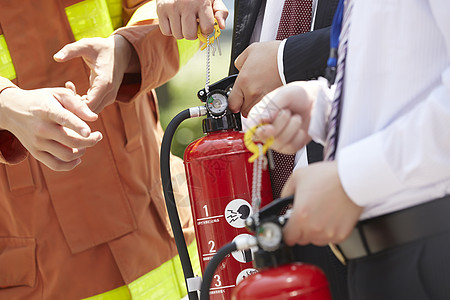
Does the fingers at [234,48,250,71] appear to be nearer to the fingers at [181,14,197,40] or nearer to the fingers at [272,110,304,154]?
the fingers at [181,14,197,40]

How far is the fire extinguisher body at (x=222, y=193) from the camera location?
3.86 feet

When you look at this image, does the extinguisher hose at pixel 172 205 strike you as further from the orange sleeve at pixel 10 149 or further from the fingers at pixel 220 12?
the orange sleeve at pixel 10 149

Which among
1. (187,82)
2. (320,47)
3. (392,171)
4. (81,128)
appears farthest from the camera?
(187,82)

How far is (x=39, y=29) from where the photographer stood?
1.61 metres

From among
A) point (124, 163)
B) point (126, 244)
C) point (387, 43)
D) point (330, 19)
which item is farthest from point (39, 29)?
point (387, 43)

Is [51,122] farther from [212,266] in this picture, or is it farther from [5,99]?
[212,266]

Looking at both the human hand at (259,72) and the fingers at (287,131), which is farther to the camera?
the human hand at (259,72)

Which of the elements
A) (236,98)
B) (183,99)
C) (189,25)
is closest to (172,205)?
(236,98)

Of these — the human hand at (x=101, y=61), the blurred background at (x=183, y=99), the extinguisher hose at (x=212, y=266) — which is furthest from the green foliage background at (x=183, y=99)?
the extinguisher hose at (x=212, y=266)

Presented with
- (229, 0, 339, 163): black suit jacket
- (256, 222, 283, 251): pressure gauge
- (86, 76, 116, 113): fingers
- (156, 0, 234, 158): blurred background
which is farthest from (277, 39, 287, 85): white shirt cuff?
(156, 0, 234, 158): blurred background

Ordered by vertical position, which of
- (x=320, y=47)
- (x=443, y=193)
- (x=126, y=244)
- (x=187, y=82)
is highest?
(x=320, y=47)

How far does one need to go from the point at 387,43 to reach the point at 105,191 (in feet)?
3.40

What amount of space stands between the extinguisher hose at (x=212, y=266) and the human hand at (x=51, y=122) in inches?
18.3

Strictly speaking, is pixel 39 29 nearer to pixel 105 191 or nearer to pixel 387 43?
pixel 105 191
